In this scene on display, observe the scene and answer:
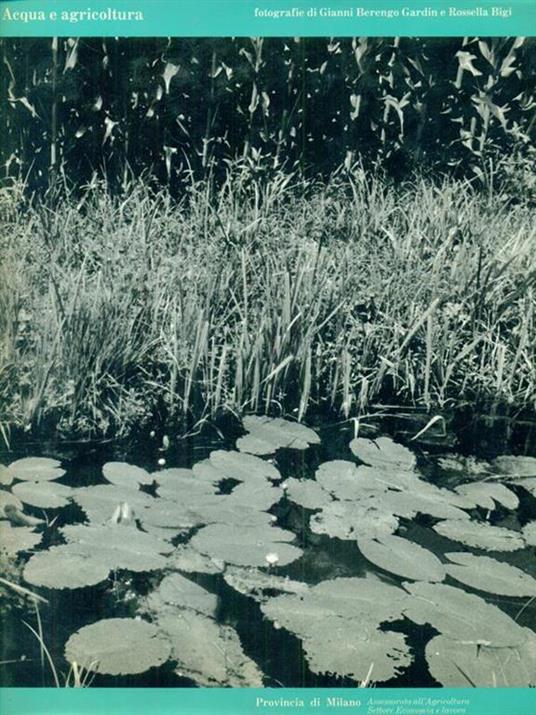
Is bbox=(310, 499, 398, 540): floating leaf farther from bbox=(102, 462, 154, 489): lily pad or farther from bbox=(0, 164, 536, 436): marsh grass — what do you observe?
bbox=(102, 462, 154, 489): lily pad

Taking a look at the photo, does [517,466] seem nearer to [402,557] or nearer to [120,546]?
[402,557]

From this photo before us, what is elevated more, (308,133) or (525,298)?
(308,133)

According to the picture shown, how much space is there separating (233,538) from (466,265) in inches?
40.4

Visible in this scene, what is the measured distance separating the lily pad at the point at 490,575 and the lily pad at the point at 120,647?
0.72 meters

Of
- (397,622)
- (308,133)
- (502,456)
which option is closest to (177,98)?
(308,133)

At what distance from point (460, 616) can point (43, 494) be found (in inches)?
42.4

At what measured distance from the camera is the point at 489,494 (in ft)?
7.44

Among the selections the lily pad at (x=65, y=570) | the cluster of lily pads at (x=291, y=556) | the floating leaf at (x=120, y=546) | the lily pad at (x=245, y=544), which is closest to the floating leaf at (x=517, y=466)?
the cluster of lily pads at (x=291, y=556)

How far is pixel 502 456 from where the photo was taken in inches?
93.5

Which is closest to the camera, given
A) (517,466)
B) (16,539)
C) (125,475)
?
(16,539)
